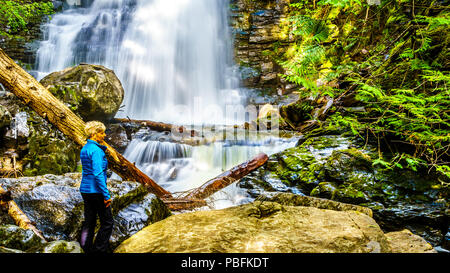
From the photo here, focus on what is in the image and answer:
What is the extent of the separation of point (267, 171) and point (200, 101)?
416 inches

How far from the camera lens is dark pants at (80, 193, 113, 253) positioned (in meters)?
2.35

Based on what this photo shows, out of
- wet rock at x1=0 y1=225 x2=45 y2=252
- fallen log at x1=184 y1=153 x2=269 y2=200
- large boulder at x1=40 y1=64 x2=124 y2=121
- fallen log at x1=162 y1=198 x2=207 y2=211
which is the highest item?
large boulder at x1=40 y1=64 x2=124 y2=121

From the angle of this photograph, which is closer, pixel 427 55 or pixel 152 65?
pixel 427 55

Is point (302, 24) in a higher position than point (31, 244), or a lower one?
higher

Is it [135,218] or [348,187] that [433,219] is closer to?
[348,187]

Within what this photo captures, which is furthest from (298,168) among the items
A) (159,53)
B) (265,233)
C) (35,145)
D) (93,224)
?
(159,53)

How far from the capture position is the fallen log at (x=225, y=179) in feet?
16.1

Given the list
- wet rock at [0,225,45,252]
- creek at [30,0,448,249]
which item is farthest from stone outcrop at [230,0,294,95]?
wet rock at [0,225,45,252]

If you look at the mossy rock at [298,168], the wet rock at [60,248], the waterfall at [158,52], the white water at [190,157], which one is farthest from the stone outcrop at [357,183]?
the waterfall at [158,52]

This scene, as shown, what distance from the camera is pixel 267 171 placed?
575 cm

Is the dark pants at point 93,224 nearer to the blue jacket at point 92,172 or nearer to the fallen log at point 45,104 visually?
the blue jacket at point 92,172

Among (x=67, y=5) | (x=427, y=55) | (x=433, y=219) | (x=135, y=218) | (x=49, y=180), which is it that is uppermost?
(x=67, y=5)

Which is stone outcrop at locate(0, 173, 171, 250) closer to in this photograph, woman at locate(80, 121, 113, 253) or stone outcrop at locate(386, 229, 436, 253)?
woman at locate(80, 121, 113, 253)

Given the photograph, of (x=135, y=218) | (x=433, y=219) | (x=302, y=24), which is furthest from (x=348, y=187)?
(x=135, y=218)
